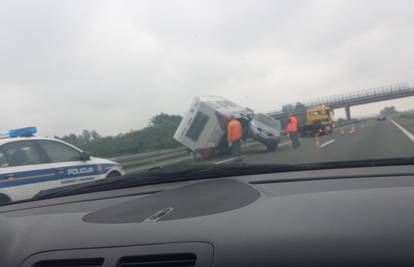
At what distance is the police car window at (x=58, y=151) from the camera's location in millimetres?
7949

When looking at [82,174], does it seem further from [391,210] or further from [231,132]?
[231,132]

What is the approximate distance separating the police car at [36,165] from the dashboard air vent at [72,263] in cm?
470

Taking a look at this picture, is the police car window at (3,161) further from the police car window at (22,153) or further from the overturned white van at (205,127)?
the overturned white van at (205,127)

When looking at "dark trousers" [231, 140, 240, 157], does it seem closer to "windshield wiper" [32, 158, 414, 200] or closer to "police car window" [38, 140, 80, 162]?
"police car window" [38, 140, 80, 162]

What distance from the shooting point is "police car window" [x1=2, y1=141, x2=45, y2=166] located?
7137 millimetres

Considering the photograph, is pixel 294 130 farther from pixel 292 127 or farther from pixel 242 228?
pixel 242 228

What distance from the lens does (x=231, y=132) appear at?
16609mm

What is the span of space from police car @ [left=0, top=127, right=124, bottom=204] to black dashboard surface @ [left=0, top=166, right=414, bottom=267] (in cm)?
415

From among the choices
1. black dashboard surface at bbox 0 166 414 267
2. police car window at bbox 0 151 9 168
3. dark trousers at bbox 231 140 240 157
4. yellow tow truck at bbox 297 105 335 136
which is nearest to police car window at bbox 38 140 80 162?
police car window at bbox 0 151 9 168

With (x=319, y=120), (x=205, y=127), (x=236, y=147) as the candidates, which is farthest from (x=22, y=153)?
(x=319, y=120)

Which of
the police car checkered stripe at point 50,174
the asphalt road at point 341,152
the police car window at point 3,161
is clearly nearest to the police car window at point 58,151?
the police car checkered stripe at point 50,174

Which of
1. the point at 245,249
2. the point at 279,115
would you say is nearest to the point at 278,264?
the point at 245,249

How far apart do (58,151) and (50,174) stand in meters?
0.61

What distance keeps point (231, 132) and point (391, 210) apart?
14.5 m
